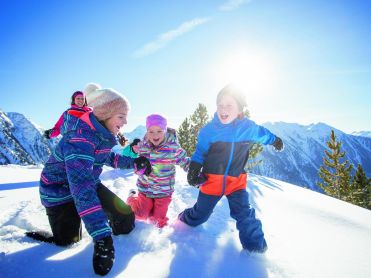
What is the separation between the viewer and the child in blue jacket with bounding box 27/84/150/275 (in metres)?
1.96

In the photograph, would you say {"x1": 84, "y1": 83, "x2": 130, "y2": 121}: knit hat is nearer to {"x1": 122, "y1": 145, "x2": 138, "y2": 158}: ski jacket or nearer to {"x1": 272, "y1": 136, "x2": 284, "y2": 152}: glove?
{"x1": 122, "y1": 145, "x2": 138, "y2": 158}: ski jacket

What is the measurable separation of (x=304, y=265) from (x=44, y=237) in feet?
8.62

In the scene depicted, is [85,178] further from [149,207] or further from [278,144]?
[278,144]

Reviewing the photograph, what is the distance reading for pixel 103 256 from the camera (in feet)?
5.79

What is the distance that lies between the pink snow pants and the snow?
28 centimetres

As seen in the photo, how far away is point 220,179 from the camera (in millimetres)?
3102

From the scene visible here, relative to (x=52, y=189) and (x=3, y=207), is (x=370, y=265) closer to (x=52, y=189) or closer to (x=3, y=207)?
(x=52, y=189)

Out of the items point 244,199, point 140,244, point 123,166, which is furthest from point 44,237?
point 244,199

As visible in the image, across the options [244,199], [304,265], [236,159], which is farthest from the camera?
[236,159]

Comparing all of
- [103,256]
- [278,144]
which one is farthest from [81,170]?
[278,144]

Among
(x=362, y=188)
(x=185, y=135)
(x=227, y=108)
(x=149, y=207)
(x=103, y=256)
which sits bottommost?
(x=362, y=188)

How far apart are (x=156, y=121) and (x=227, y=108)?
1184 mm

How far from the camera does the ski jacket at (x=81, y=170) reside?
1928mm

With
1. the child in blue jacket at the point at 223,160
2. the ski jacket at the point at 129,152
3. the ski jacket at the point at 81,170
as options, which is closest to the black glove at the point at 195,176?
the child in blue jacket at the point at 223,160
